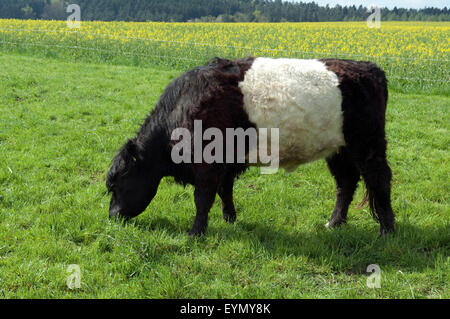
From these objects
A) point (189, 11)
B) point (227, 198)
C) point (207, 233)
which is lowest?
point (207, 233)

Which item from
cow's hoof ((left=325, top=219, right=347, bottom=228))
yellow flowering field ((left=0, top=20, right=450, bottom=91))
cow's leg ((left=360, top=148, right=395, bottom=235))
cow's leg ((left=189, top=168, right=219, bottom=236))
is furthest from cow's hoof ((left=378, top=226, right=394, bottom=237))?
yellow flowering field ((left=0, top=20, right=450, bottom=91))

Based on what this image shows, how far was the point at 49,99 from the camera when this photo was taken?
8.29 metres

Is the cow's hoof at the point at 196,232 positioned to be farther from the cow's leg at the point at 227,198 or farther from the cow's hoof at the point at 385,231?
the cow's hoof at the point at 385,231

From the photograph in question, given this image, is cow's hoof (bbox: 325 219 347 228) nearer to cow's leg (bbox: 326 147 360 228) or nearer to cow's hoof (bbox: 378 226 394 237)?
cow's leg (bbox: 326 147 360 228)

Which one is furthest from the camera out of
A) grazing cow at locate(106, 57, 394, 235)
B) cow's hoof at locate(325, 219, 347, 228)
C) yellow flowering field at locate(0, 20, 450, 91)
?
yellow flowering field at locate(0, 20, 450, 91)

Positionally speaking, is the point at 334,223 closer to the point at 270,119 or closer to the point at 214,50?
the point at 270,119

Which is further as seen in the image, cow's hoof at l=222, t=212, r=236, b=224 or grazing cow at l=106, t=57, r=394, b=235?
cow's hoof at l=222, t=212, r=236, b=224

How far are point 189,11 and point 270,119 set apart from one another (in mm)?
57532

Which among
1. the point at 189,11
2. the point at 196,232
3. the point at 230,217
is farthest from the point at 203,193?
the point at 189,11

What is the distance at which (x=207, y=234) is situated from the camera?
4023 mm

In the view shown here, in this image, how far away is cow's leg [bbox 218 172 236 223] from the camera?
4.35m

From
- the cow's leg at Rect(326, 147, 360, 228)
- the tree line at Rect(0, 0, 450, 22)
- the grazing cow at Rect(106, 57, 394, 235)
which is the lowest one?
the cow's leg at Rect(326, 147, 360, 228)

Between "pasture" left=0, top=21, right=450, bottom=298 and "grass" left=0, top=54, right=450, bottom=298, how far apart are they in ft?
0.04
